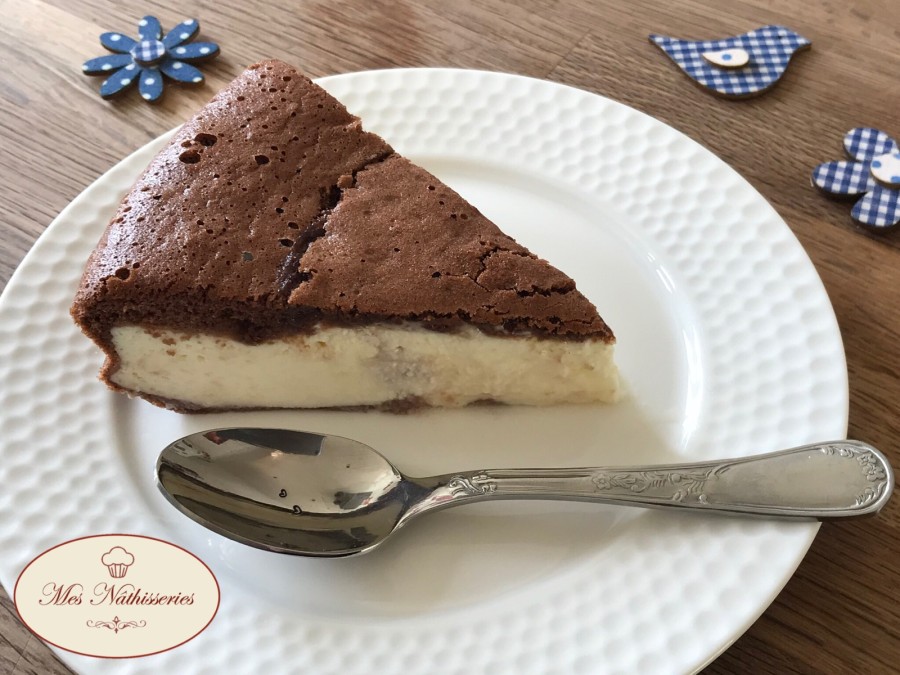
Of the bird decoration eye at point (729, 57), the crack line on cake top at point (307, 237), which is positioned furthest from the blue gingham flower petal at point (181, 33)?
the bird decoration eye at point (729, 57)

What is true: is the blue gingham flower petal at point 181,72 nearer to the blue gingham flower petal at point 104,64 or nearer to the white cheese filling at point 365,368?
the blue gingham flower petal at point 104,64

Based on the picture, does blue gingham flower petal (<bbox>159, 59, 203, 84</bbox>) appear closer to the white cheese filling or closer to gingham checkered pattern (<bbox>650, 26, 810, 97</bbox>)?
the white cheese filling

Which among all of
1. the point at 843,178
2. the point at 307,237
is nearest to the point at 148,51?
the point at 307,237

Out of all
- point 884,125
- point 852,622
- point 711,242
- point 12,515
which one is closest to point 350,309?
point 12,515

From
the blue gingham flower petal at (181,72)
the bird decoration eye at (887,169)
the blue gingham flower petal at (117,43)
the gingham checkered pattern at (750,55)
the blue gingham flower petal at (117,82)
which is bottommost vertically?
the blue gingham flower petal at (117,82)

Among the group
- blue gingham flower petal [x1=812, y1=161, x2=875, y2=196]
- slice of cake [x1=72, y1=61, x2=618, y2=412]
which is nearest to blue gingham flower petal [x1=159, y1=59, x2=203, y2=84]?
slice of cake [x1=72, y1=61, x2=618, y2=412]

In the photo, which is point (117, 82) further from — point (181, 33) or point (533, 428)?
point (533, 428)

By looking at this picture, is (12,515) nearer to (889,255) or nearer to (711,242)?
(711,242)
